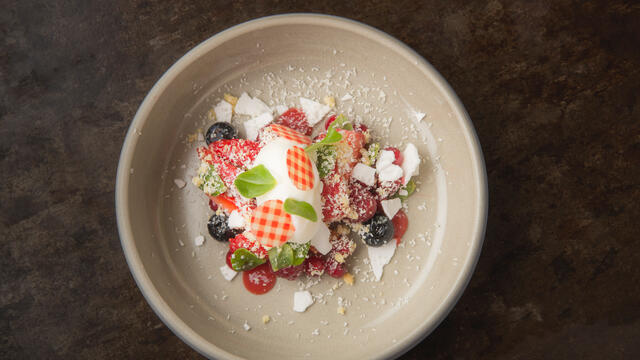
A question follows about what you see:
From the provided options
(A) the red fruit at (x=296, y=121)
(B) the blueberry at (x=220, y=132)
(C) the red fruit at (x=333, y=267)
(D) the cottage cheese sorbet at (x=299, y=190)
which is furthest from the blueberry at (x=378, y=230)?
(B) the blueberry at (x=220, y=132)

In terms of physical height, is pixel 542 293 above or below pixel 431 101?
below

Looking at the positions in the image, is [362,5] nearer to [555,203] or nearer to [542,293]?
[555,203]

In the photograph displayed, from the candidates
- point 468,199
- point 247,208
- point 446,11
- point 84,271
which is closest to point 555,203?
point 468,199

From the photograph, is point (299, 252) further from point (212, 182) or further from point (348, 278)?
point (212, 182)

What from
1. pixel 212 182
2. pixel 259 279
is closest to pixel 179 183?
pixel 212 182

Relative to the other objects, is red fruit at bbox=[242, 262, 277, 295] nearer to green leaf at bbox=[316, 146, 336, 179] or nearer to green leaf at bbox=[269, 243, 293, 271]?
green leaf at bbox=[269, 243, 293, 271]

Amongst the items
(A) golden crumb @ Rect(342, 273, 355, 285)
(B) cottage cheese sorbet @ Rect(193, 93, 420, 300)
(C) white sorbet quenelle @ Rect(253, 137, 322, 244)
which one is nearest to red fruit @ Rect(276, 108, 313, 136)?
(B) cottage cheese sorbet @ Rect(193, 93, 420, 300)
